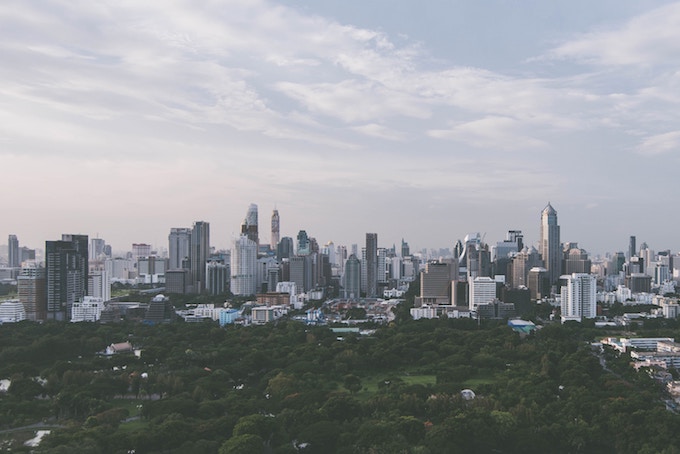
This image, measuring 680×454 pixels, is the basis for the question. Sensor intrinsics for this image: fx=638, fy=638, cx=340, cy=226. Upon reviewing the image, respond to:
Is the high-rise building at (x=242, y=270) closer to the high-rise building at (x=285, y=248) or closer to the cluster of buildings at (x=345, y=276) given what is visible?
the cluster of buildings at (x=345, y=276)

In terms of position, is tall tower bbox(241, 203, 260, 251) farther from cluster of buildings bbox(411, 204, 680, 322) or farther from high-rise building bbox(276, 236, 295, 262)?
cluster of buildings bbox(411, 204, 680, 322)

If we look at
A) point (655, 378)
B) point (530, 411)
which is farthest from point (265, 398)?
point (655, 378)

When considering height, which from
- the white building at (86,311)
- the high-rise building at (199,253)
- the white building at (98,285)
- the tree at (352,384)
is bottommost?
the tree at (352,384)

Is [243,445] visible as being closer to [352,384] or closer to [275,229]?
[352,384]

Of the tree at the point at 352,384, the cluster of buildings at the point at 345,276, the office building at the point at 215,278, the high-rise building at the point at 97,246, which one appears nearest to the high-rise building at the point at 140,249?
the high-rise building at the point at 97,246

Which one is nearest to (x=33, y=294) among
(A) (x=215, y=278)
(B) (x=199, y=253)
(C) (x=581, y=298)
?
(A) (x=215, y=278)

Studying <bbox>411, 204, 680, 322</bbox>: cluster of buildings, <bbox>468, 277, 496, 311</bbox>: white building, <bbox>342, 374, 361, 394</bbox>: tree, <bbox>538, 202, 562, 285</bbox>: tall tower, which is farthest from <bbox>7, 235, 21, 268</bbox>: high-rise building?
<bbox>342, 374, 361, 394</bbox>: tree

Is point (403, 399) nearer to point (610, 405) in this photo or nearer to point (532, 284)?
point (610, 405)

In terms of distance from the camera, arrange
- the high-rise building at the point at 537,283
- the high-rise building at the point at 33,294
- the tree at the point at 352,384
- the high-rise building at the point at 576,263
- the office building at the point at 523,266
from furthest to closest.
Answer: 1. the high-rise building at the point at 576,263
2. the office building at the point at 523,266
3. the high-rise building at the point at 537,283
4. the high-rise building at the point at 33,294
5. the tree at the point at 352,384
